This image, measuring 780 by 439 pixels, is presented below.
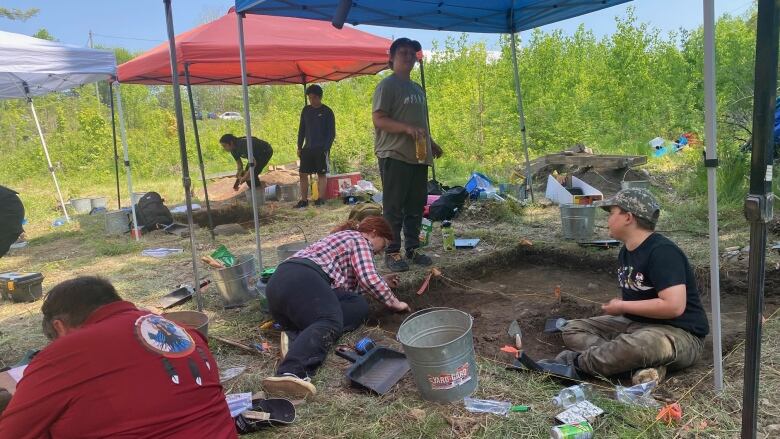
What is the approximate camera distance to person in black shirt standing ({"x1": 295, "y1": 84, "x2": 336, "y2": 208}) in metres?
9.01

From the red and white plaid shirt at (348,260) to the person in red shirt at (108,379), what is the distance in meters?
1.63

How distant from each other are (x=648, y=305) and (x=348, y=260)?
1.86 meters

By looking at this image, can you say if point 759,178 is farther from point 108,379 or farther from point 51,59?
point 51,59

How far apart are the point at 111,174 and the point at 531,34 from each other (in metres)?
13.2

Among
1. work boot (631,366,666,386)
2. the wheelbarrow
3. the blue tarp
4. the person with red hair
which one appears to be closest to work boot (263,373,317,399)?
the person with red hair

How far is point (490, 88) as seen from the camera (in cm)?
1372

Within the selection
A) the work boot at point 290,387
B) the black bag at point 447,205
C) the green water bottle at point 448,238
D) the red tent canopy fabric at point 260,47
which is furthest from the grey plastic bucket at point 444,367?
the red tent canopy fabric at point 260,47

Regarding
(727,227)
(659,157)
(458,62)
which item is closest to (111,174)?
(458,62)

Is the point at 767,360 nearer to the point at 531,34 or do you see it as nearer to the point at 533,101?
the point at 533,101

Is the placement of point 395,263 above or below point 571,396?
above

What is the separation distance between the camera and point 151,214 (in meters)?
8.05

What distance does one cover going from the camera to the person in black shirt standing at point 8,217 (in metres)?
4.94

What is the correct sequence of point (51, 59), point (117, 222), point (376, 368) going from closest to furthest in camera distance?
point (376, 368), point (51, 59), point (117, 222)

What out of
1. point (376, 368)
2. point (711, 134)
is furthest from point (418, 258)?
point (711, 134)
